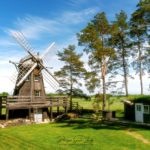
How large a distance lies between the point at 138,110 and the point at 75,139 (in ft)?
44.2

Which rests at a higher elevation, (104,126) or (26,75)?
(26,75)

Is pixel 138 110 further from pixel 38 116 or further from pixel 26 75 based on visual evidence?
pixel 26 75

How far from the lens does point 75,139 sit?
28.3 m

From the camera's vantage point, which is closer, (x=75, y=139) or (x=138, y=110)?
(x=75, y=139)

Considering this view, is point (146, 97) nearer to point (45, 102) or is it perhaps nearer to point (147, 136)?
point (147, 136)

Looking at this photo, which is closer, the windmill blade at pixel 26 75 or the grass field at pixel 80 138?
the grass field at pixel 80 138

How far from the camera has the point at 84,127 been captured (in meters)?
35.1

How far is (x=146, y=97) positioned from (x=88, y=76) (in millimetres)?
10708

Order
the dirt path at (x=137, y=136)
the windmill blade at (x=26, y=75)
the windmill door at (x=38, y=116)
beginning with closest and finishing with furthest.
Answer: the dirt path at (x=137, y=136)
the windmill blade at (x=26, y=75)
the windmill door at (x=38, y=116)

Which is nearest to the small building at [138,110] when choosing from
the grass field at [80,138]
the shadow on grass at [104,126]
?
the shadow on grass at [104,126]

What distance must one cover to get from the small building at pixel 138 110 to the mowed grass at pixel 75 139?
479cm

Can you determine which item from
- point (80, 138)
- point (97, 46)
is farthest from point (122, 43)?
point (80, 138)

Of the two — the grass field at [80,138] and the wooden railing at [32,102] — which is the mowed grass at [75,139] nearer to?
the grass field at [80,138]

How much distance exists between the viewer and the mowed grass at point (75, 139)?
2514cm
